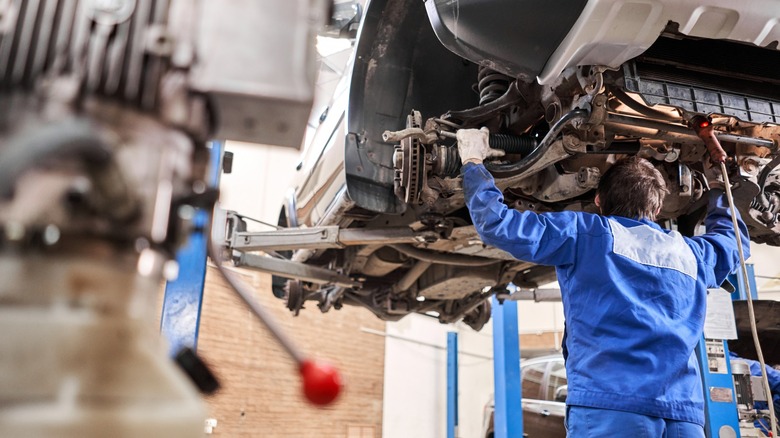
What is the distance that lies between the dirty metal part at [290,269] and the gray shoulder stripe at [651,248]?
79.4 inches

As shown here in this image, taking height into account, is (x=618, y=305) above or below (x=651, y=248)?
below

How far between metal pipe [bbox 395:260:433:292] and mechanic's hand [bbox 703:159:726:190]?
1.61 metres

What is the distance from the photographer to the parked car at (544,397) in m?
5.72

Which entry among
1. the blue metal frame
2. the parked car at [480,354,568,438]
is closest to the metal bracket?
the blue metal frame

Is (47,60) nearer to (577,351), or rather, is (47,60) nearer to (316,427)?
(577,351)

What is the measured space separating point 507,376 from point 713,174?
131 inches

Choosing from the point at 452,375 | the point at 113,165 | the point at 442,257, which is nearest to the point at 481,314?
the point at 442,257

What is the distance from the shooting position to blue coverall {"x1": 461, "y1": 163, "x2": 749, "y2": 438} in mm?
1797

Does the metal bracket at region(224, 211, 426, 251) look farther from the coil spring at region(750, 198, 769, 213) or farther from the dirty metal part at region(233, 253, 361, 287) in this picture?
the coil spring at region(750, 198, 769, 213)

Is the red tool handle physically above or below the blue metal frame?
above

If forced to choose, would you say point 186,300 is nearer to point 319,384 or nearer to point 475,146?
point 475,146

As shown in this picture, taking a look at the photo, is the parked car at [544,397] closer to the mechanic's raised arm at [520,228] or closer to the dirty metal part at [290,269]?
the dirty metal part at [290,269]

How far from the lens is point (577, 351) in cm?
194

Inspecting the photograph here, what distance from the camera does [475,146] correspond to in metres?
2.22
